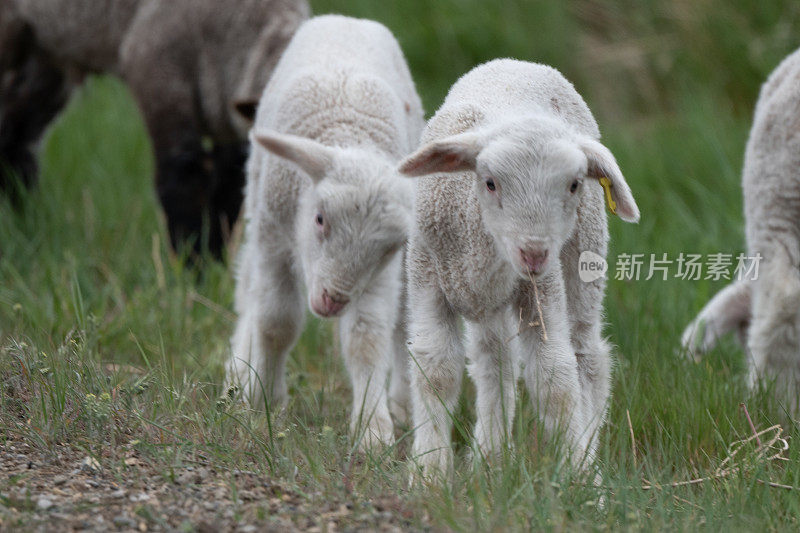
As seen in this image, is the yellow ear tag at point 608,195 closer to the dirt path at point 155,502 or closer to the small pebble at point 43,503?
the dirt path at point 155,502

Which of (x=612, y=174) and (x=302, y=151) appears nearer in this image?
(x=612, y=174)

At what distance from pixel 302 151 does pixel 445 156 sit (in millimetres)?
836

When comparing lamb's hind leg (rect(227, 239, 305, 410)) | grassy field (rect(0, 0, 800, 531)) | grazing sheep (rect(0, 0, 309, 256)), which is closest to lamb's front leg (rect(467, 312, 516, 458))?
grassy field (rect(0, 0, 800, 531))

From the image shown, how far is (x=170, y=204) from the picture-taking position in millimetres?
6867

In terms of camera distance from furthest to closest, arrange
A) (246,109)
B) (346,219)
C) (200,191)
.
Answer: (200,191) < (246,109) < (346,219)

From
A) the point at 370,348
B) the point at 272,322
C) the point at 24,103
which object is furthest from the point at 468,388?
the point at 24,103

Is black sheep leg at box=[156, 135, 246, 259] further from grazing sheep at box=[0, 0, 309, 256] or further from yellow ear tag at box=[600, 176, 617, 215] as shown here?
yellow ear tag at box=[600, 176, 617, 215]

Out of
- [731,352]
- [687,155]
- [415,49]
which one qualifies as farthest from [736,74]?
[731,352]

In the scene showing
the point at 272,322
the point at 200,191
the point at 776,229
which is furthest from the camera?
the point at 200,191

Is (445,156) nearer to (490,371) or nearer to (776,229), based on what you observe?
(490,371)

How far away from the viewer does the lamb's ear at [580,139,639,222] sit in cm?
347

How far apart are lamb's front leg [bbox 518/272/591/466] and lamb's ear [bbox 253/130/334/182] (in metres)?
1.00

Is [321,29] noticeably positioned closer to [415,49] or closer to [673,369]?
[673,369]

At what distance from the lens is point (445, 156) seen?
3.53 meters
